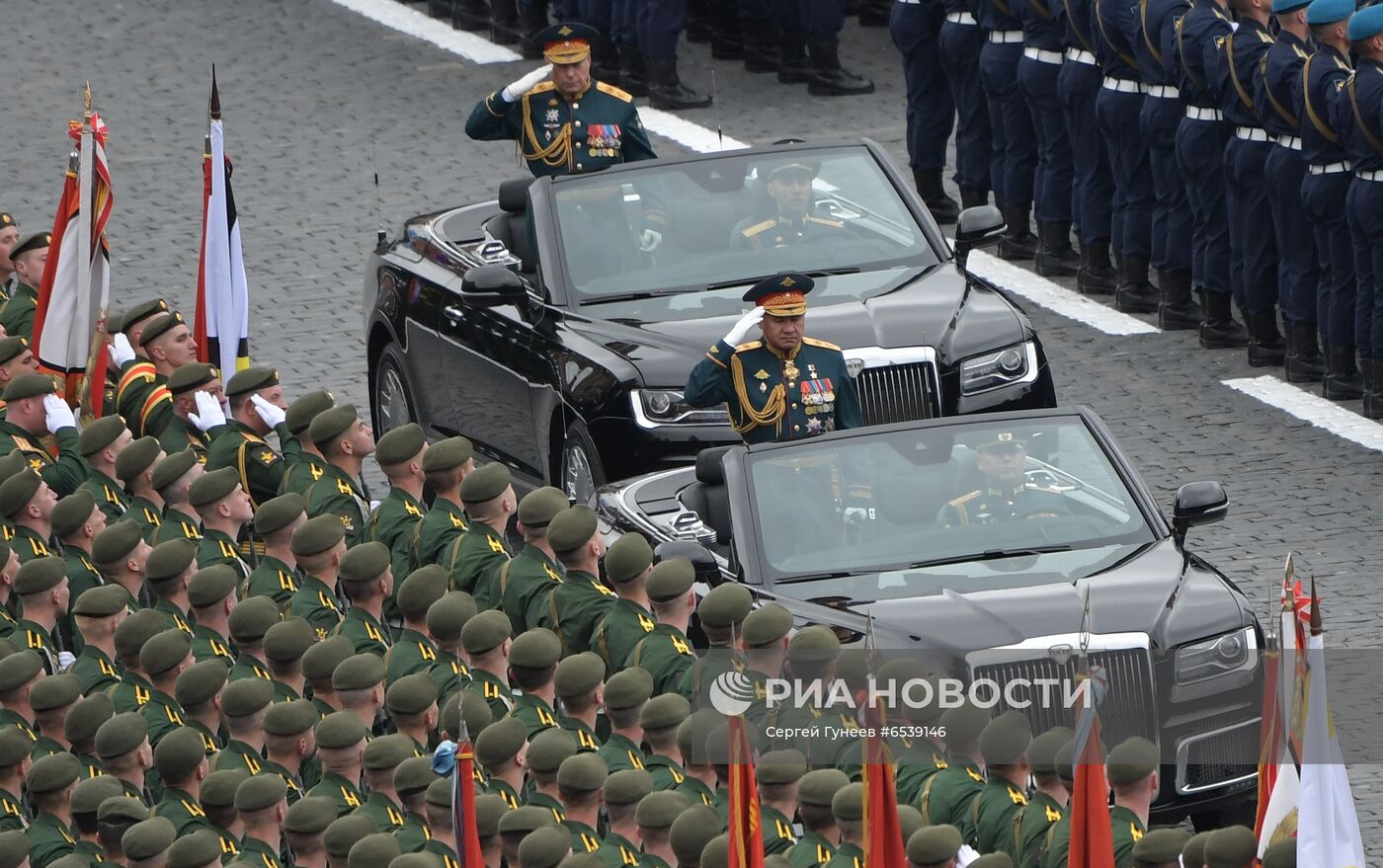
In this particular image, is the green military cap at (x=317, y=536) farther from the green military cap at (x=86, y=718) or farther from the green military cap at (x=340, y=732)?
the green military cap at (x=340, y=732)

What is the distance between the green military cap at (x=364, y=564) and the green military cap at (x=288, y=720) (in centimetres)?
136

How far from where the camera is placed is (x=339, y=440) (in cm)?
1174

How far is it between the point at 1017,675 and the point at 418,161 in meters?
11.5

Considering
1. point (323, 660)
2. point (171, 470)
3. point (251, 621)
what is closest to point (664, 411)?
point (171, 470)

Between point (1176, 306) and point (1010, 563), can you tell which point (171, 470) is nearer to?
point (1010, 563)

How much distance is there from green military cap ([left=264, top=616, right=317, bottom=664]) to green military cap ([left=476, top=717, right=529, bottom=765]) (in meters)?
1.13

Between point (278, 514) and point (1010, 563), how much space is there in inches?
109

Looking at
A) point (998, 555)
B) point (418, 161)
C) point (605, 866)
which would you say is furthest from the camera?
point (418, 161)

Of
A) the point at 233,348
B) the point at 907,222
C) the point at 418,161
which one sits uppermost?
the point at 907,222

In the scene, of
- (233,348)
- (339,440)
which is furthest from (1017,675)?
(233,348)

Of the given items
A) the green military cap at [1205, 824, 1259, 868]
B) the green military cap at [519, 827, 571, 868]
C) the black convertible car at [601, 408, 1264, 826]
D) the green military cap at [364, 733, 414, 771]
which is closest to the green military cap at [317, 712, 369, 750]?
the green military cap at [364, 733, 414, 771]

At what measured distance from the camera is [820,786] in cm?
836

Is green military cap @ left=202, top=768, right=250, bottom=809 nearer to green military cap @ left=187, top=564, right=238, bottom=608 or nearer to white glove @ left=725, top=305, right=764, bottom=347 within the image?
green military cap @ left=187, top=564, right=238, bottom=608

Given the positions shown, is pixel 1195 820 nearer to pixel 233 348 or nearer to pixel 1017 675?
pixel 1017 675
